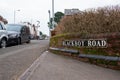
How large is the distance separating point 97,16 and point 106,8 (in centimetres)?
52

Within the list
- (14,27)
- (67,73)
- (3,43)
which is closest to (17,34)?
(14,27)

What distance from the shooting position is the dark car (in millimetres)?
24784

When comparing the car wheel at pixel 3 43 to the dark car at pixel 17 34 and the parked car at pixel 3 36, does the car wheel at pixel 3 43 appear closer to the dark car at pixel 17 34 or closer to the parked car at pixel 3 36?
the parked car at pixel 3 36

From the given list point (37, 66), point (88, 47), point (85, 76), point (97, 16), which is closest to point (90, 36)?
point (88, 47)

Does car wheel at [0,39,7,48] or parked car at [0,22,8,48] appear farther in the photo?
car wheel at [0,39,7,48]

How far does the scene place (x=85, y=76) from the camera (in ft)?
32.9

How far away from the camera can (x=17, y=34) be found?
25672 millimetres

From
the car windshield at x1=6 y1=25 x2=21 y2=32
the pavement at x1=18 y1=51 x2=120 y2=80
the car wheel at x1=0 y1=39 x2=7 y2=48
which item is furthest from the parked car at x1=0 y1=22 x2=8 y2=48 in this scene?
the pavement at x1=18 y1=51 x2=120 y2=80

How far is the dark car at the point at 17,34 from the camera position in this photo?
81.3ft

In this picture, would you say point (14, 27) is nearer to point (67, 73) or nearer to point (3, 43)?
point (3, 43)

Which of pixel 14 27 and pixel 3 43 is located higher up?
pixel 14 27

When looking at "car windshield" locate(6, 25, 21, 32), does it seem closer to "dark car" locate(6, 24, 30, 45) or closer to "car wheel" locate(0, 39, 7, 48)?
Answer: "dark car" locate(6, 24, 30, 45)

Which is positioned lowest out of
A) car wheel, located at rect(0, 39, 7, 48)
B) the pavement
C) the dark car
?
the pavement

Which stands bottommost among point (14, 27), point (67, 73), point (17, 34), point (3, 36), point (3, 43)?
point (67, 73)
